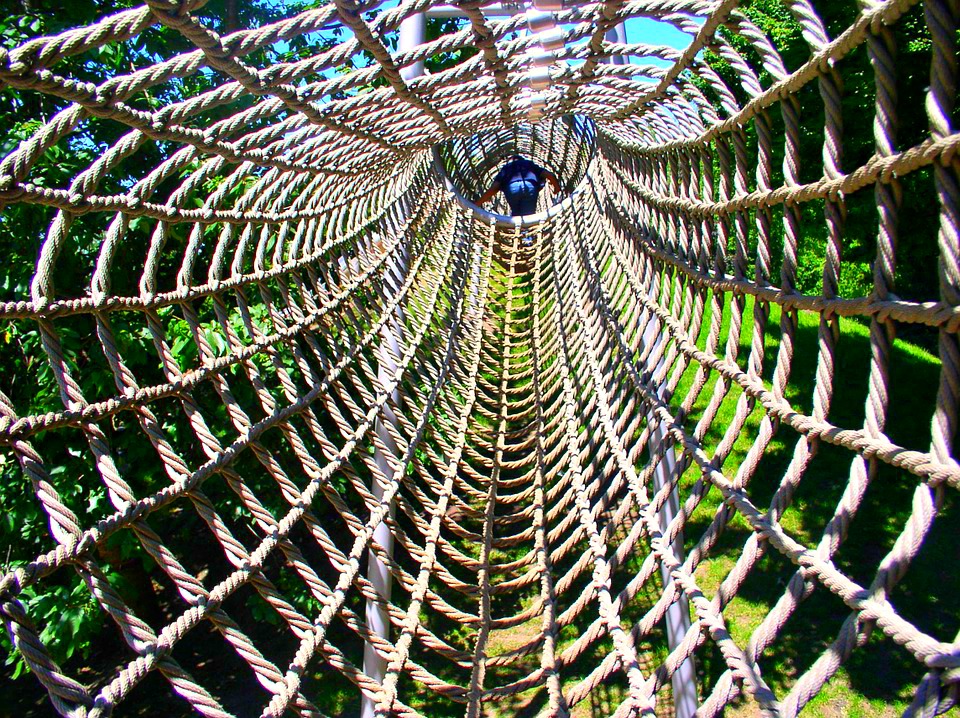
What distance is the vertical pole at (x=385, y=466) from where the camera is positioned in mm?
1410

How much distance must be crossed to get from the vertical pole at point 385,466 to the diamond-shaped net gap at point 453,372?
2 cm

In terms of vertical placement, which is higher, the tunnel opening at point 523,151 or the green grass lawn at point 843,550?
the tunnel opening at point 523,151

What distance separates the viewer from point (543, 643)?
4.63 feet

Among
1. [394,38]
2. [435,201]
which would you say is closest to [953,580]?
[435,201]

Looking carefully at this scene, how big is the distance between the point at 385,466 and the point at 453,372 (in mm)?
749

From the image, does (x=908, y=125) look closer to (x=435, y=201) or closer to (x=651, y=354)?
(x=435, y=201)

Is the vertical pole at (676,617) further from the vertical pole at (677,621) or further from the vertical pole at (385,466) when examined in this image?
the vertical pole at (385,466)

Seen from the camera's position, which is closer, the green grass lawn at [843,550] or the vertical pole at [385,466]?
the vertical pole at [385,466]

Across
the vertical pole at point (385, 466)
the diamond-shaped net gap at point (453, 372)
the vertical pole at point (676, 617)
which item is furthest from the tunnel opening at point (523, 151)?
the vertical pole at point (676, 617)

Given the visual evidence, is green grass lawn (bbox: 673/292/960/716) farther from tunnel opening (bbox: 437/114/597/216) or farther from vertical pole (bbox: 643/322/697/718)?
tunnel opening (bbox: 437/114/597/216)

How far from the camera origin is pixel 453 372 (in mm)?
2455

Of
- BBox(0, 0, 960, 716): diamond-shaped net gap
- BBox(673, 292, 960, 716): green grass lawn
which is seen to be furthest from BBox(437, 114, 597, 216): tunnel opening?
BBox(673, 292, 960, 716): green grass lawn

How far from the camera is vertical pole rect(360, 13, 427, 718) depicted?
1410 millimetres

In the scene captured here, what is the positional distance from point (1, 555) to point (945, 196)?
2.16m
